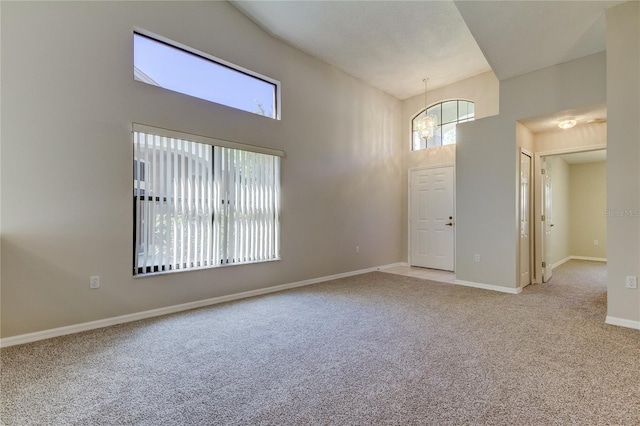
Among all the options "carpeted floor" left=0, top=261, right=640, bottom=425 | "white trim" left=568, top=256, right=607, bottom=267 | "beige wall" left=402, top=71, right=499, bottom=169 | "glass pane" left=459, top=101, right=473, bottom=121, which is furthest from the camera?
"white trim" left=568, top=256, right=607, bottom=267

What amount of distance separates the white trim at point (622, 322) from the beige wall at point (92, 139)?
365 centimetres

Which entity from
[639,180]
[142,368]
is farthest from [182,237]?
[639,180]

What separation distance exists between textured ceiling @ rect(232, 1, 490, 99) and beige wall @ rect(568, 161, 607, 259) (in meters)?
4.45

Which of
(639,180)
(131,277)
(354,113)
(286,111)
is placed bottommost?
(131,277)

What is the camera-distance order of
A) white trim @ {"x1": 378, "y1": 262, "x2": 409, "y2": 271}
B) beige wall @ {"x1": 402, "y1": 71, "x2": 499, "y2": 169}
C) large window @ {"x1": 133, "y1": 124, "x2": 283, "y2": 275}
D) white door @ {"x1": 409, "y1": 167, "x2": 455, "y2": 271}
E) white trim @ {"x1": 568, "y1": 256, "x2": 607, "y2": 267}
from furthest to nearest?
white trim @ {"x1": 568, "y1": 256, "x2": 607, "y2": 267}, white trim @ {"x1": 378, "y1": 262, "x2": 409, "y2": 271}, white door @ {"x1": 409, "y1": 167, "x2": 455, "y2": 271}, beige wall @ {"x1": 402, "y1": 71, "x2": 499, "y2": 169}, large window @ {"x1": 133, "y1": 124, "x2": 283, "y2": 275}

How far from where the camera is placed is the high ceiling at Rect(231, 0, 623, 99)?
307 centimetres

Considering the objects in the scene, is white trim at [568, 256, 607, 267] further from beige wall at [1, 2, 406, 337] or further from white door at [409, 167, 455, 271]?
beige wall at [1, 2, 406, 337]

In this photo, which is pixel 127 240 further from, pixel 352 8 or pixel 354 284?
pixel 352 8

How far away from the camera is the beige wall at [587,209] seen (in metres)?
7.06

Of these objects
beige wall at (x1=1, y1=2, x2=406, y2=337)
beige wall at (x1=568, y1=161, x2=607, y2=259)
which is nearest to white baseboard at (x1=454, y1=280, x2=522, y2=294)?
beige wall at (x1=1, y1=2, x2=406, y2=337)

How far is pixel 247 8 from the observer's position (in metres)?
3.89

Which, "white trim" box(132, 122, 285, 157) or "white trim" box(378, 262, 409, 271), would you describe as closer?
"white trim" box(132, 122, 285, 157)

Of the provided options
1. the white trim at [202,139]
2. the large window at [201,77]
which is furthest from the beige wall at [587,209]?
the large window at [201,77]

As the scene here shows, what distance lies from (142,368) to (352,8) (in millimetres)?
4222
